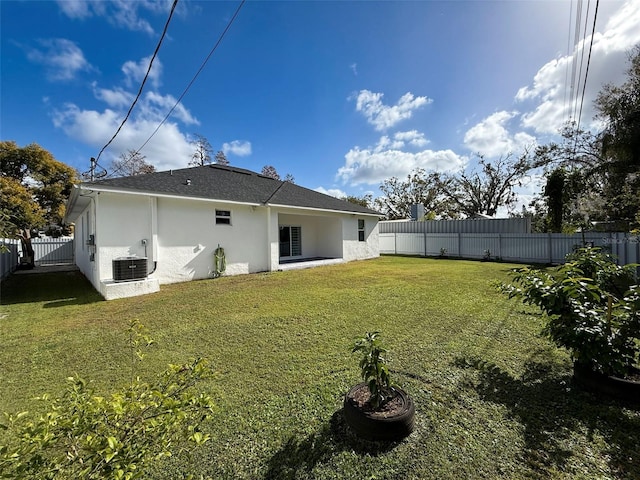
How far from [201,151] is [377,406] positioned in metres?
27.5

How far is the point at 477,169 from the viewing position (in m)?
28.2

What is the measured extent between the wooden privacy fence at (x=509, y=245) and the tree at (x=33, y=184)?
66.8 feet

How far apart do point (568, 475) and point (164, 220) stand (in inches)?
388

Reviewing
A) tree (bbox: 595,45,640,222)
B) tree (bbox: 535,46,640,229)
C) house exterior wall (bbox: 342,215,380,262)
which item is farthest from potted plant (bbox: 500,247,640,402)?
tree (bbox: 595,45,640,222)

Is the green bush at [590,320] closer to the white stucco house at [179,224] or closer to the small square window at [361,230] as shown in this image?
the white stucco house at [179,224]

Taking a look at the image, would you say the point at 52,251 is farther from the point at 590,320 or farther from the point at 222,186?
the point at 590,320

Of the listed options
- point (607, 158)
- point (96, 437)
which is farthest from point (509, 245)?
point (96, 437)

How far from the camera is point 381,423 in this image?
85.6 inches

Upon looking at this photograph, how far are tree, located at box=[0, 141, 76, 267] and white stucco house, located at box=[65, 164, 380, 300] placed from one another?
5.39m

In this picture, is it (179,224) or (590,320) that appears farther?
(179,224)

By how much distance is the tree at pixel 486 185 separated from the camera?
86.9ft

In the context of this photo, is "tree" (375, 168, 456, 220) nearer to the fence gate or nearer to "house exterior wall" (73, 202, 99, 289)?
"house exterior wall" (73, 202, 99, 289)

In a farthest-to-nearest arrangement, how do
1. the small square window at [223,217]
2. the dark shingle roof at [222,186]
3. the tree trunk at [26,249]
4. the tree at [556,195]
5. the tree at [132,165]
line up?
the tree at [132,165]
the tree trunk at [26,249]
the tree at [556,195]
the small square window at [223,217]
the dark shingle roof at [222,186]

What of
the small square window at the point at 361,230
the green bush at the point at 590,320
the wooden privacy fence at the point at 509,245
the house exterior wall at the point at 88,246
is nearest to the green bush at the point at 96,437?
the green bush at the point at 590,320
